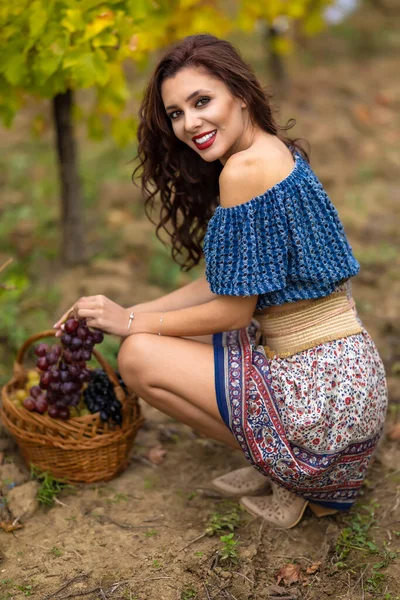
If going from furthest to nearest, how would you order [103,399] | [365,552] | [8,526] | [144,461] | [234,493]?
[144,461]
[234,493]
[103,399]
[8,526]
[365,552]

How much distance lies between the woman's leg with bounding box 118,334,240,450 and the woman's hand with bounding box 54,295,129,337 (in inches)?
2.3

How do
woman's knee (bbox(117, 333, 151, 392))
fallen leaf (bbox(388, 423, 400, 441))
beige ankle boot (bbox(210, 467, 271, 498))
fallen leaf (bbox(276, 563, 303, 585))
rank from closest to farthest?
fallen leaf (bbox(276, 563, 303, 585)) < woman's knee (bbox(117, 333, 151, 392)) < beige ankle boot (bbox(210, 467, 271, 498)) < fallen leaf (bbox(388, 423, 400, 441))

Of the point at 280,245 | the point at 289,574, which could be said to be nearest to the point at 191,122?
the point at 280,245

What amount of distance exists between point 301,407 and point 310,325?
282 millimetres

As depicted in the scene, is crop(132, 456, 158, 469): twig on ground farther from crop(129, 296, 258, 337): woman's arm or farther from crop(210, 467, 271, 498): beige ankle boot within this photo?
crop(129, 296, 258, 337): woman's arm

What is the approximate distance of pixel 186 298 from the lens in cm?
275

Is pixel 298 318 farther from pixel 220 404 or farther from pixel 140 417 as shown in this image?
pixel 140 417

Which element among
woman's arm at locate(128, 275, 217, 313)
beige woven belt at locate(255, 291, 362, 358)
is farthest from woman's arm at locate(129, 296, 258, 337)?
woman's arm at locate(128, 275, 217, 313)

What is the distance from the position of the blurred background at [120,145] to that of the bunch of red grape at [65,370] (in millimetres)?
404

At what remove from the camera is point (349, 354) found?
2330 mm

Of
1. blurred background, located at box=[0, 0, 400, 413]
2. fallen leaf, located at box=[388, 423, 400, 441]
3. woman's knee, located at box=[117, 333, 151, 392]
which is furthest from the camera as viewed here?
fallen leaf, located at box=[388, 423, 400, 441]

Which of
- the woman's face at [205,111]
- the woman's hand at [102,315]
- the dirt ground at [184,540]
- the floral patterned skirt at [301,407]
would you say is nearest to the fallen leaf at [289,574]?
the dirt ground at [184,540]

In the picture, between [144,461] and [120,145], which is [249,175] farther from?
[120,145]

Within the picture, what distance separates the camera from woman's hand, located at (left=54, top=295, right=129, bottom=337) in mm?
2412
